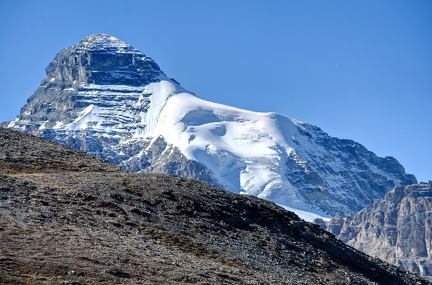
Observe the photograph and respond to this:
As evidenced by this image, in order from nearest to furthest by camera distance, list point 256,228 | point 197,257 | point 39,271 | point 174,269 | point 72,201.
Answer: point 39,271, point 174,269, point 197,257, point 72,201, point 256,228

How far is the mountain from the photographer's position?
36719 millimetres

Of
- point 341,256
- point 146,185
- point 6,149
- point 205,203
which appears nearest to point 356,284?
point 341,256

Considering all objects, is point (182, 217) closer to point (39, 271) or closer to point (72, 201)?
point (72, 201)

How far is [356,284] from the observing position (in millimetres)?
48969

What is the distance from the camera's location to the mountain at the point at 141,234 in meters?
36.7

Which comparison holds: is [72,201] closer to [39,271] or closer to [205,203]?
[205,203]

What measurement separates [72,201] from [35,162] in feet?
34.1

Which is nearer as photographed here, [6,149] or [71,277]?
[71,277]

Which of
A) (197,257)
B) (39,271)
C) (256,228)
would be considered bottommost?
(39,271)

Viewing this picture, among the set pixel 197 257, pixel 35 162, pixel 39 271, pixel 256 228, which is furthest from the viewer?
pixel 35 162

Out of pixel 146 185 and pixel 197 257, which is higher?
pixel 146 185

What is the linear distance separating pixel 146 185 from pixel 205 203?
12.0ft

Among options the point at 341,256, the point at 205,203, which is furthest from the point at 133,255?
the point at 341,256

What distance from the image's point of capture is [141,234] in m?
44.3
